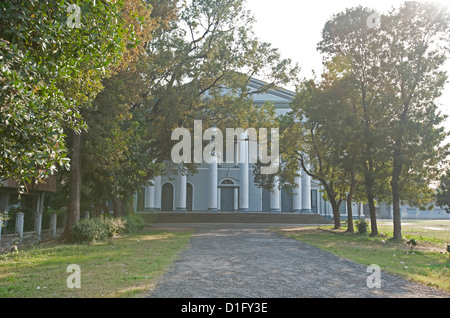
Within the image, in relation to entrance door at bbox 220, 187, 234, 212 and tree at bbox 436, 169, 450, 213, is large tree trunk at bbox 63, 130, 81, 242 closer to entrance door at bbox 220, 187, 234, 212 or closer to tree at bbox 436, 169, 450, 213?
tree at bbox 436, 169, 450, 213

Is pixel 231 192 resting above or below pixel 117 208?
above

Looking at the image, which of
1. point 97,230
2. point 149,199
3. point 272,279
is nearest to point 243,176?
point 149,199

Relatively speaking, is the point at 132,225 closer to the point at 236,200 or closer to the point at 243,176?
the point at 243,176

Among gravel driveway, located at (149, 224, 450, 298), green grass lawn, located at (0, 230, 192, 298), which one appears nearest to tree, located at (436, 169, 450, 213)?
gravel driveway, located at (149, 224, 450, 298)

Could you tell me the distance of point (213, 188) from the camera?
36344mm

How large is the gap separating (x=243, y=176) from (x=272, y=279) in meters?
29.4

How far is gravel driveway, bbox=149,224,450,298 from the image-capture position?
614 cm

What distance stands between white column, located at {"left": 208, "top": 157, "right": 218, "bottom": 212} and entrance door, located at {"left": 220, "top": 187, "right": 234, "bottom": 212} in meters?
2.08

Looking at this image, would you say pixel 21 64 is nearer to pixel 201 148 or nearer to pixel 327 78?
pixel 201 148

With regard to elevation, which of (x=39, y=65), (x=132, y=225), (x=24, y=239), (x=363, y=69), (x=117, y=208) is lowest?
(x=24, y=239)

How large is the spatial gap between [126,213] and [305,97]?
1294 cm

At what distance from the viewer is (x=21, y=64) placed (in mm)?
6164

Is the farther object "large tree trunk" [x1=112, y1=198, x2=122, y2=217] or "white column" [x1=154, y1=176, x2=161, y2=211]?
"white column" [x1=154, y1=176, x2=161, y2=211]

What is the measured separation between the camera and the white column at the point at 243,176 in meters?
35.8
